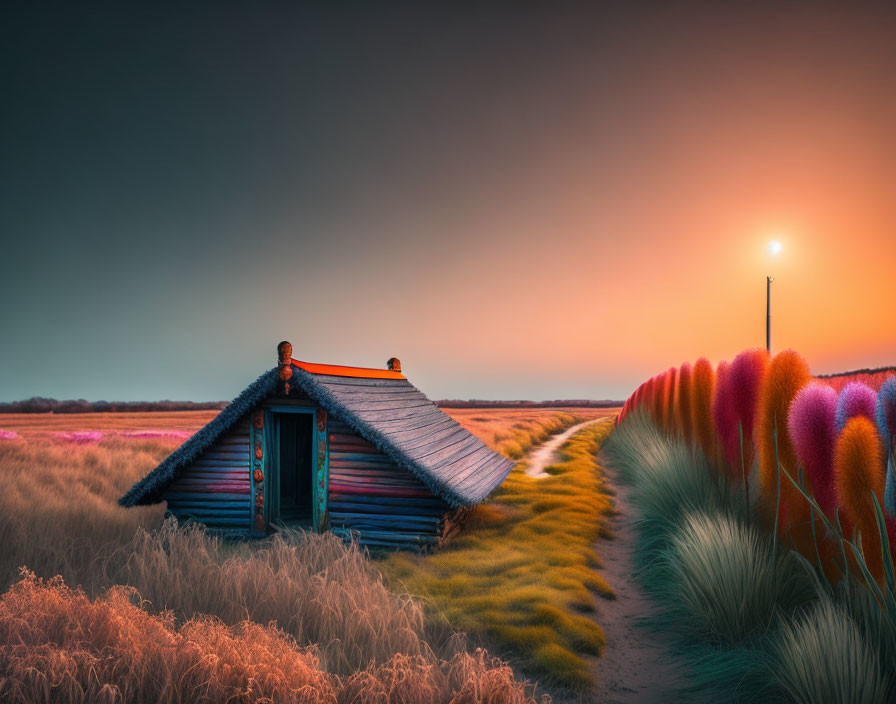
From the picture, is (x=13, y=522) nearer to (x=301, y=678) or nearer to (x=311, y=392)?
(x=311, y=392)

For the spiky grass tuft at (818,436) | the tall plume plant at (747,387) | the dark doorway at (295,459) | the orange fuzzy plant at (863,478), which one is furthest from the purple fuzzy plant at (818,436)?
the dark doorway at (295,459)

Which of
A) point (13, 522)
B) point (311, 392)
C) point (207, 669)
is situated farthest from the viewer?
point (13, 522)

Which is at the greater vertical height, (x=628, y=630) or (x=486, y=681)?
(x=486, y=681)

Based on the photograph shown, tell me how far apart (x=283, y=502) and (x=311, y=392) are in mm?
4415

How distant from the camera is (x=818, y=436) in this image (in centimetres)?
456

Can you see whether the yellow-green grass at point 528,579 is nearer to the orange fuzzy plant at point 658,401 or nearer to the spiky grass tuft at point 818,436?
the spiky grass tuft at point 818,436

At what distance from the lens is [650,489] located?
9.41 m

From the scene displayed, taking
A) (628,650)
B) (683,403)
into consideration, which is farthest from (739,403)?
(683,403)

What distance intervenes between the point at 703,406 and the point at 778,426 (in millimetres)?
4707

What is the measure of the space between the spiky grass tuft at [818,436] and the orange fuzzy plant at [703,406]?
14.9ft

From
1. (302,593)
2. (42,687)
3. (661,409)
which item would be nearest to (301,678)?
(42,687)

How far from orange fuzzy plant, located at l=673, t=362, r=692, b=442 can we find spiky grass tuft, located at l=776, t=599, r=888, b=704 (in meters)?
8.62

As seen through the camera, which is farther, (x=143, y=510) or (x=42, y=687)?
(x=143, y=510)

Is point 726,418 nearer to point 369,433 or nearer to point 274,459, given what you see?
point 369,433
